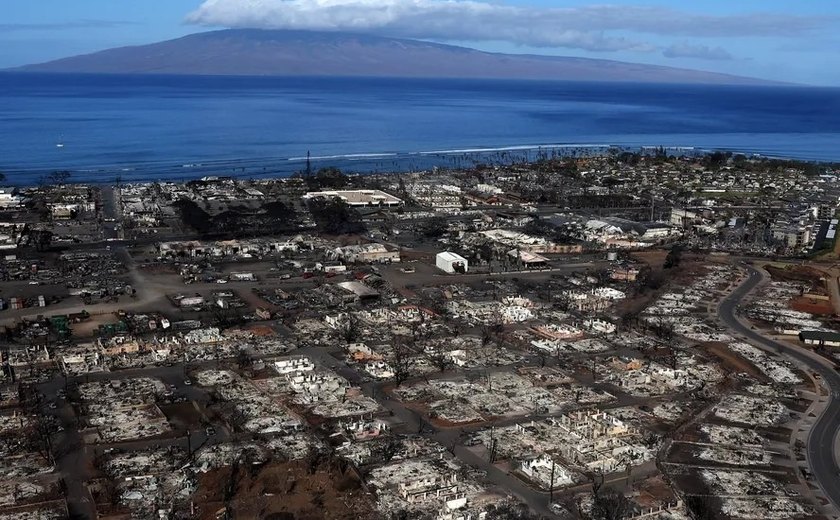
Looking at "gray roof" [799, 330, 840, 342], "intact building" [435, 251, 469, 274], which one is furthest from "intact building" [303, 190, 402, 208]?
"gray roof" [799, 330, 840, 342]

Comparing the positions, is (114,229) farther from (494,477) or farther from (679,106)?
(679,106)

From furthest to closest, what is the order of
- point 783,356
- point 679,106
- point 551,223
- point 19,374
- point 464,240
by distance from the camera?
1. point 679,106
2. point 551,223
3. point 464,240
4. point 783,356
5. point 19,374

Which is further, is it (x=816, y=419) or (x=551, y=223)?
(x=551, y=223)

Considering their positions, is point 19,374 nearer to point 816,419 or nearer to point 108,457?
point 108,457

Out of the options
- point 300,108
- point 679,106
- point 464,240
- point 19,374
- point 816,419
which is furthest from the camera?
point 679,106

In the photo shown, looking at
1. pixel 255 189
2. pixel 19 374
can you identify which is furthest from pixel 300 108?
pixel 19 374

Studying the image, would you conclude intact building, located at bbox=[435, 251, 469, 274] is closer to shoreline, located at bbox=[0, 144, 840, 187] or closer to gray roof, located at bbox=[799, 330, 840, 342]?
gray roof, located at bbox=[799, 330, 840, 342]

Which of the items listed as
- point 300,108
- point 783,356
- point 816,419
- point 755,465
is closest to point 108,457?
point 755,465

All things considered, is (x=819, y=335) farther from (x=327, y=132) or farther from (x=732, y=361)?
(x=327, y=132)
